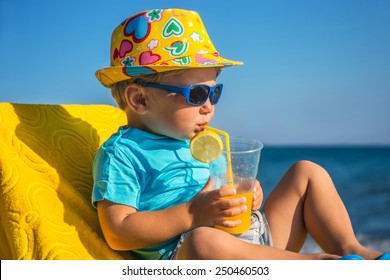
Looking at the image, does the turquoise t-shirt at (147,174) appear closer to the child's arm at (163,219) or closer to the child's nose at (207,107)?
the child's arm at (163,219)

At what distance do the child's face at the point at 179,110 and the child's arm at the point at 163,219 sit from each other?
328 millimetres

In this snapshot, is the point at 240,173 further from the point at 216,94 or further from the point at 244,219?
the point at 216,94

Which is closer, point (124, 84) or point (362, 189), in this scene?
point (124, 84)

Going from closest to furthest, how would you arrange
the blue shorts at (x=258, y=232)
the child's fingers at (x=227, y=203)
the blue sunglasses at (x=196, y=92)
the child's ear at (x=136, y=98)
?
1. the child's fingers at (x=227, y=203)
2. the blue shorts at (x=258, y=232)
3. the blue sunglasses at (x=196, y=92)
4. the child's ear at (x=136, y=98)

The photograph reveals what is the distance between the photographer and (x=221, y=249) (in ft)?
6.98

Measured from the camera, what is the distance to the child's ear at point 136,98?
8.83 feet

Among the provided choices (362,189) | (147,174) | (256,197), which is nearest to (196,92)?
(147,174)

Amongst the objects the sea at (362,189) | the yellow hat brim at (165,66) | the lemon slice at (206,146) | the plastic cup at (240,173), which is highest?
the yellow hat brim at (165,66)

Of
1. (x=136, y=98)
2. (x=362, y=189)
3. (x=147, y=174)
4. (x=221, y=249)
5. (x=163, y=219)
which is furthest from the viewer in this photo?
(x=362, y=189)

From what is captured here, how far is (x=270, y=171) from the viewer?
2642cm

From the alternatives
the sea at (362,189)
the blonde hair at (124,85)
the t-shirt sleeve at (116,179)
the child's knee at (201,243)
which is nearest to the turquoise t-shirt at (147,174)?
the t-shirt sleeve at (116,179)

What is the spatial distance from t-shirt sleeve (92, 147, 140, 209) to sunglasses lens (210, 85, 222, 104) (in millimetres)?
451

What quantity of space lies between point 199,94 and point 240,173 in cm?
45
